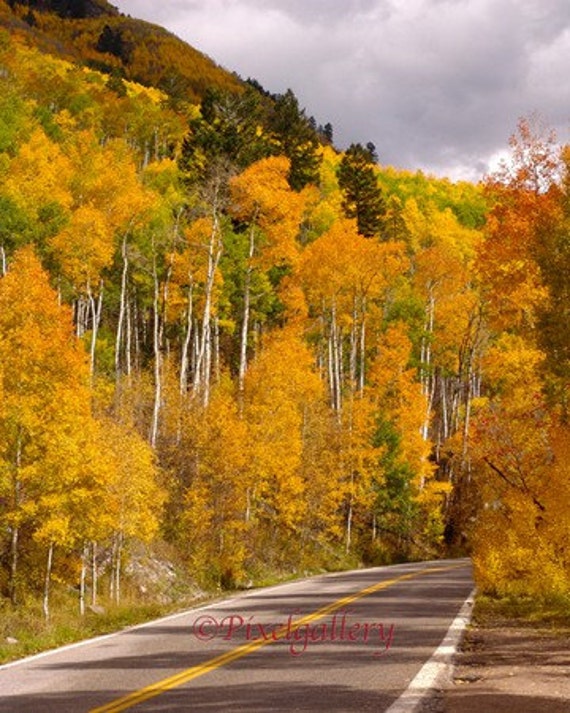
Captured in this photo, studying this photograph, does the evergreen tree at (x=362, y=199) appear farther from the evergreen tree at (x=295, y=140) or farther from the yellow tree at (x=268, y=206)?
the yellow tree at (x=268, y=206)

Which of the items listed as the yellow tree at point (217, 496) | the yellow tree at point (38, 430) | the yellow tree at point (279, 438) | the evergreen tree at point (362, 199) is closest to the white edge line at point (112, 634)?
the yellow tree at point (38, 430)

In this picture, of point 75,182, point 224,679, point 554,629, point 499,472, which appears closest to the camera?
point 224,679

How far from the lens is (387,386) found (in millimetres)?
49125

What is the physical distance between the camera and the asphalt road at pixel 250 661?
944 cm

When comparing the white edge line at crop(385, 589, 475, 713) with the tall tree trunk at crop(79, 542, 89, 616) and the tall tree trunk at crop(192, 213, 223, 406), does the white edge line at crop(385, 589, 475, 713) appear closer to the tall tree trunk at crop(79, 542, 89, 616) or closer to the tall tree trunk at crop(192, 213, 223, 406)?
the tall tree trunk at crop(79, 542, 89, 616)

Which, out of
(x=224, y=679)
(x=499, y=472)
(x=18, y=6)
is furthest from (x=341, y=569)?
(x=18, y=6)

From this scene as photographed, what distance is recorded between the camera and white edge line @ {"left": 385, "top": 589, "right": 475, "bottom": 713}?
907cm

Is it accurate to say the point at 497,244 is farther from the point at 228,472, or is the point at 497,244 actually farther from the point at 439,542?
the point at 439,542

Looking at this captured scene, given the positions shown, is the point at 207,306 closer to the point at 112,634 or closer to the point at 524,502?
the point at 524,502

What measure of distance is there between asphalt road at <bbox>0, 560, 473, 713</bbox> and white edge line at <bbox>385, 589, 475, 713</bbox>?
15 centimetres

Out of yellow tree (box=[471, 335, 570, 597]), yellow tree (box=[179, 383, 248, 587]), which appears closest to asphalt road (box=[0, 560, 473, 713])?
yellow tree (box=[471, 335, 570, 597])

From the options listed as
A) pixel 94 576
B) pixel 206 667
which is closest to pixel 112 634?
pixel 206 667

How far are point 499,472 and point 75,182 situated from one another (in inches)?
1321

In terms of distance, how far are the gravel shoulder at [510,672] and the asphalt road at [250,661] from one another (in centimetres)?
66
